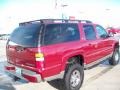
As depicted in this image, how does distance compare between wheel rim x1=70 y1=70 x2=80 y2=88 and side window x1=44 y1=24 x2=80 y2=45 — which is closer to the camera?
side window x1=44 y1=24 x2=80 y2=45

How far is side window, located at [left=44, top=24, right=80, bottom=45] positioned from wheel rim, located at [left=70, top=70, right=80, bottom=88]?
2.93 feet

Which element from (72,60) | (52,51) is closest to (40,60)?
(52,51)

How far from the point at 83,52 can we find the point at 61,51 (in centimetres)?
111

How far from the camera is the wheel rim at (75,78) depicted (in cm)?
602

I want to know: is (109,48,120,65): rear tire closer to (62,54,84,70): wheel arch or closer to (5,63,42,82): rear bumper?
(62,54,84,70): wheel arch

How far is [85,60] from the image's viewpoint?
6.67m

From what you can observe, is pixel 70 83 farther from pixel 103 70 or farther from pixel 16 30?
pixel 103 70

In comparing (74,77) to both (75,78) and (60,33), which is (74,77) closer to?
(75,78)

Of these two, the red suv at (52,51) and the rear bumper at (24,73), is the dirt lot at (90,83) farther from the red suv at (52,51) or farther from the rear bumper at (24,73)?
the rear bumper at (24,73)

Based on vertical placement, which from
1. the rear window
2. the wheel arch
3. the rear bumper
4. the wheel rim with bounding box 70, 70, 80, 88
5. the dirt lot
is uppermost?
the rear window

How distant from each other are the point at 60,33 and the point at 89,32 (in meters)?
1.61

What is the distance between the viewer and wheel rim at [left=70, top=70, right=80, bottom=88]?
6016 mm

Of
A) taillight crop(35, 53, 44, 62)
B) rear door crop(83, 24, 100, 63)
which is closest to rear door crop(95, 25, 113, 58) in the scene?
rear door crop(83, 24, 100, 63)

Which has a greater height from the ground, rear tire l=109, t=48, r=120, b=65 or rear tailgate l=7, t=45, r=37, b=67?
rear tailgate l=7, t=45, r=37, b=67
